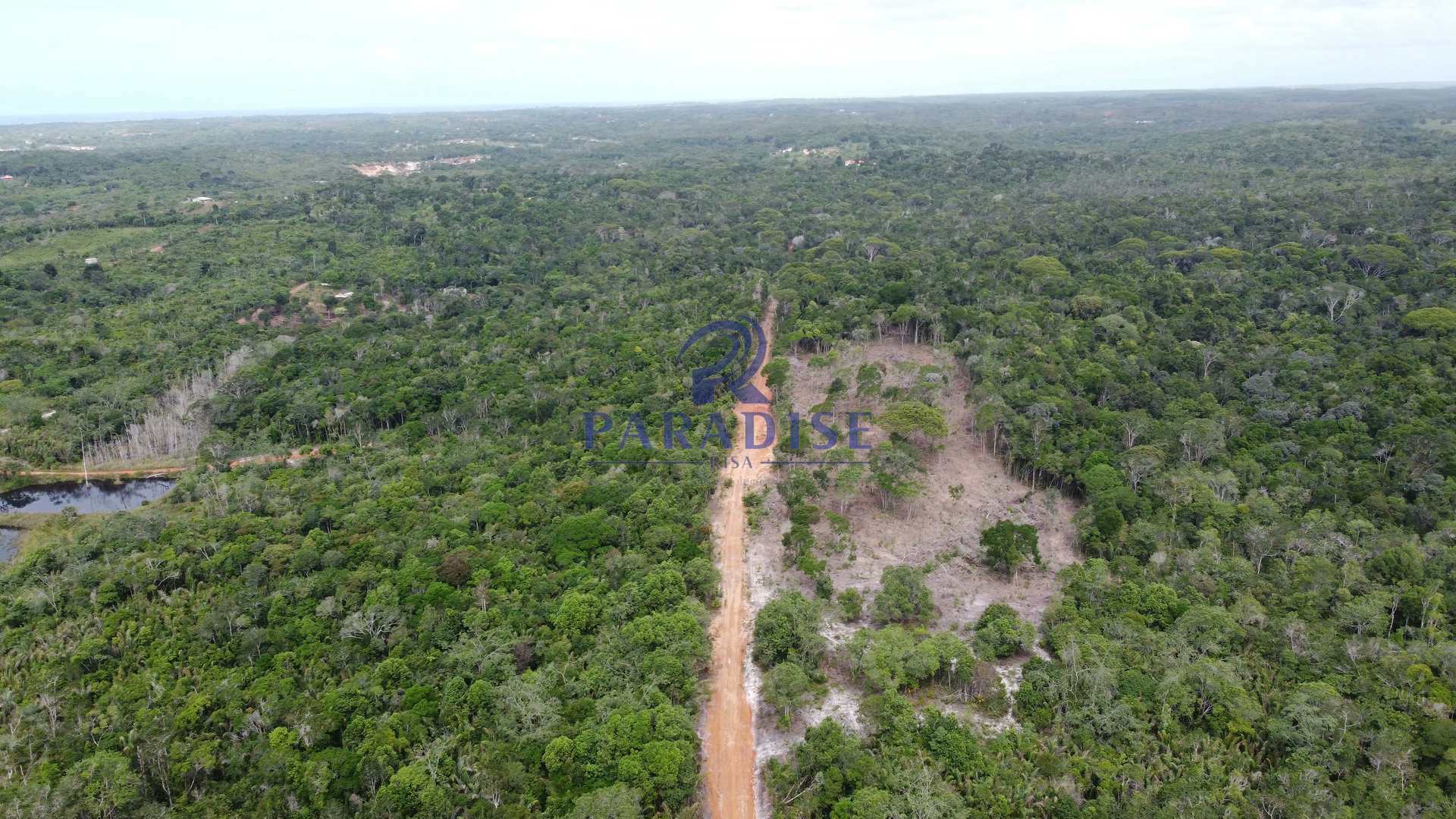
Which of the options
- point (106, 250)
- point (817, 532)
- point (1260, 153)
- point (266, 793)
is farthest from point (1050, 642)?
point (1260, 153)

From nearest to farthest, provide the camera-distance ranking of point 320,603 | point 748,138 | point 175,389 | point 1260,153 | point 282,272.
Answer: point 320,603, point 175,389, point 282,272, point 1260,153, point 748,138

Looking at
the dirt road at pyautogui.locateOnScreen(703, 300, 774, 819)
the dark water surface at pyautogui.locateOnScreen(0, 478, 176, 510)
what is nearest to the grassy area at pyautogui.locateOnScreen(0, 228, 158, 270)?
the dark water surface at pyautogui.locateOnScreen(0, 478, 176, 510)

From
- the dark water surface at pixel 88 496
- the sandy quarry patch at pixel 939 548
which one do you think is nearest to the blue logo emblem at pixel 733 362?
the sandy quarry patch at pixel 939 548

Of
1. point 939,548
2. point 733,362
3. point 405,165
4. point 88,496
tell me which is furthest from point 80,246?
point 939,548

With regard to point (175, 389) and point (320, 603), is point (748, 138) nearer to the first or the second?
point (175, 389)

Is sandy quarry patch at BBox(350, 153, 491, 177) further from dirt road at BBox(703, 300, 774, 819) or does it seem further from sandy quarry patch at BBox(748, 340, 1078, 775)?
sandy quarry patch at BBox(748, 340, 1078, 775)

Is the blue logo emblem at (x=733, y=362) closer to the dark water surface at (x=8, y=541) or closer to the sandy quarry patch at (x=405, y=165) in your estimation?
the dark water surface at (x=8, y=541)

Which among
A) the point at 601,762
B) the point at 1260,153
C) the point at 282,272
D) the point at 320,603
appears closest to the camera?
the point at 601,762
